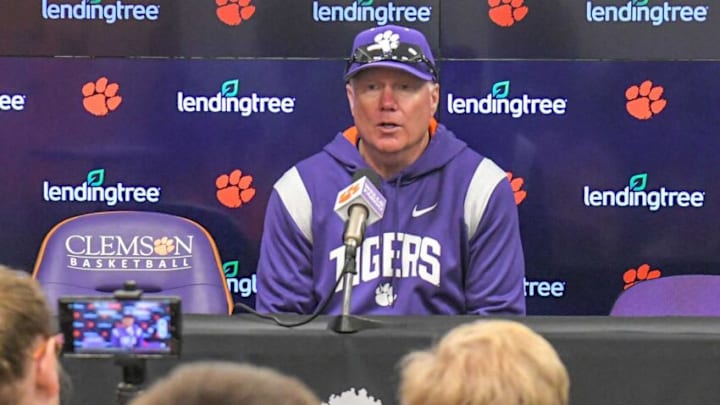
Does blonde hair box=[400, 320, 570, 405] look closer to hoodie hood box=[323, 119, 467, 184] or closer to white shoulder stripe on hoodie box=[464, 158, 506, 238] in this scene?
white shoulder stripe on hoodie box=[464, 158, 506, 238]

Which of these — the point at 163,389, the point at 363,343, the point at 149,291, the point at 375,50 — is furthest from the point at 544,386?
the point at 149,291

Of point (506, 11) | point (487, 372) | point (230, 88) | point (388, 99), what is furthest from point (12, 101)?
point (487, 372)

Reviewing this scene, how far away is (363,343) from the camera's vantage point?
312 centimetres

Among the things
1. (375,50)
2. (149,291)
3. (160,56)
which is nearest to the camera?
(375,50)

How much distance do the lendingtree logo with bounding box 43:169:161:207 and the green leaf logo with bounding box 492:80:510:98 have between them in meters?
1.57

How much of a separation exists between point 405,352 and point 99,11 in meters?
2.82

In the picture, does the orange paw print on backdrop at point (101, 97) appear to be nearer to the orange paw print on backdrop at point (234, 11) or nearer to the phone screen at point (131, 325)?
the orange paw print on backdrop at point (234, 11)

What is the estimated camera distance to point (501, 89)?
536 cm

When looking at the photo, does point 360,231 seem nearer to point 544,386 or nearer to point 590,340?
point 590,340

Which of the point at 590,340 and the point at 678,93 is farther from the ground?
the point at 678,93

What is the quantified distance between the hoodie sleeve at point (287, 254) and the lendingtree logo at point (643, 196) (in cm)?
162

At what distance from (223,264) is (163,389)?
3.97 meters

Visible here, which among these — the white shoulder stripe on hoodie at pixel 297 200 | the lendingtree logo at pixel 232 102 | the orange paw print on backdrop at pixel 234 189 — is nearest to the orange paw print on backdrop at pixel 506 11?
the lendingtree logo at pixel 232 102

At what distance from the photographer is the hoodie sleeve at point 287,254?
13.6ft
